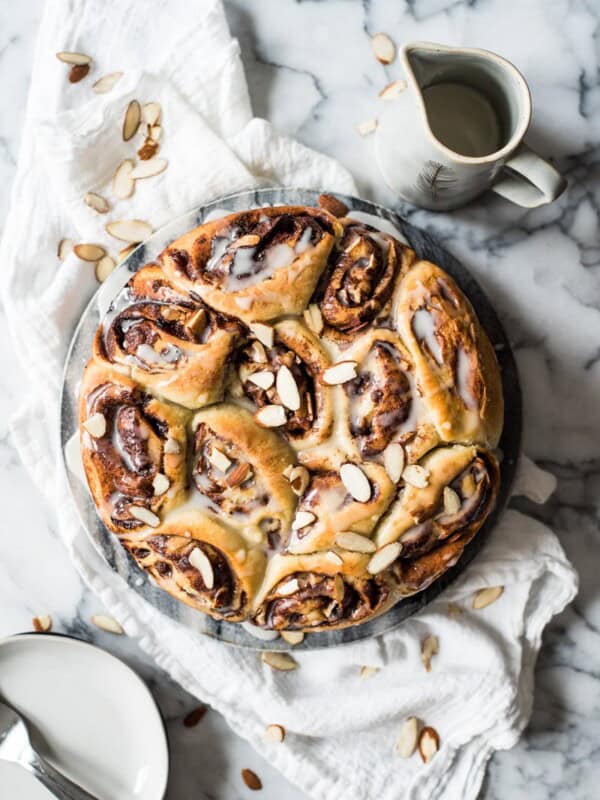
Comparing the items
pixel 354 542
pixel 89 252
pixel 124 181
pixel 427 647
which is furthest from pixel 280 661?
pixel 124 181

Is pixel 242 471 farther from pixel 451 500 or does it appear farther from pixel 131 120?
pixel 131 120

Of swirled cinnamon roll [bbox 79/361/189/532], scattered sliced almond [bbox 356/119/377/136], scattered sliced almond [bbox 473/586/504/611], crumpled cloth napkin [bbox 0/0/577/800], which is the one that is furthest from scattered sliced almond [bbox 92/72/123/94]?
scattered sliced almond [bbox 473/586/504/611]

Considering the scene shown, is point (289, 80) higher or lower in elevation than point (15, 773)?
higher

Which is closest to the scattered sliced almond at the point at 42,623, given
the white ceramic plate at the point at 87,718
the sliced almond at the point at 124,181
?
the white ceramic plate at the point at 87,718

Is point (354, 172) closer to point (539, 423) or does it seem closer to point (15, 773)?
point (539, 423)

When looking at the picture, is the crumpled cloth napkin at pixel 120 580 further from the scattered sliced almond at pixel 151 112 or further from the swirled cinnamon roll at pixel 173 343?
the swirled cinnamon roll at pixel 173 343

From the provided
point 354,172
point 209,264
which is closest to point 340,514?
point 209,264
